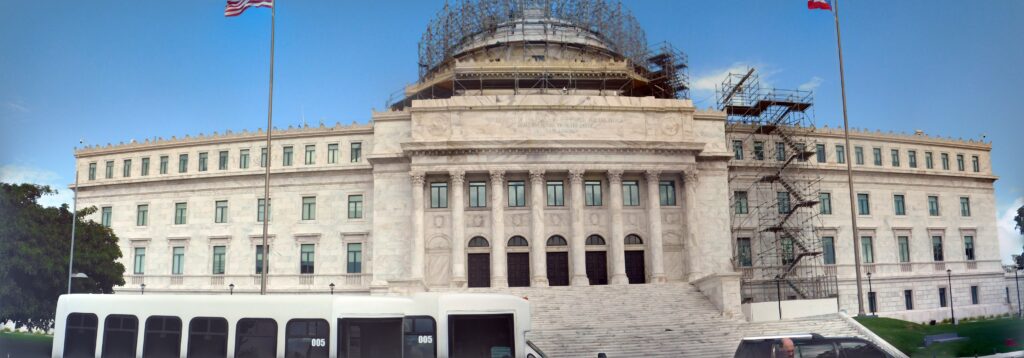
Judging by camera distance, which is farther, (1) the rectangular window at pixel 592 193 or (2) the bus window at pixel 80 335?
(1) the rectangular window at pixel 592 193

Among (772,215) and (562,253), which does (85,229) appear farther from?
(772,215)

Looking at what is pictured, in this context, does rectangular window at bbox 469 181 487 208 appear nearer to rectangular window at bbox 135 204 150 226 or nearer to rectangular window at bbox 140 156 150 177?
rectangular window at bbox 135 204 150 226

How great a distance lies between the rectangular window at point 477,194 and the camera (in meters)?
49.1

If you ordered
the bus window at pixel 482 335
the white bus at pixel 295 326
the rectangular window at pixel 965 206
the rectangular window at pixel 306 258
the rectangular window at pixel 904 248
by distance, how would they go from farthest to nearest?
the rectangular window at pixel 965 206
the rectangular window at pixel 904 248
the rectangular window at pixel 306 258
the bus window at pixel 482 335
the white bus at pixel 295 326

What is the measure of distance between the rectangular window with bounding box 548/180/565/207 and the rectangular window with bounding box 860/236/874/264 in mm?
23261

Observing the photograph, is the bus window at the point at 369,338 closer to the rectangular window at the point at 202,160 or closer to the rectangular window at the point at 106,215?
the rectangular window at the point at 202,160

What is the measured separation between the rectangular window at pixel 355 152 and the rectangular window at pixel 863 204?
3589cm

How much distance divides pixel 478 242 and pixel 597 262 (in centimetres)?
755

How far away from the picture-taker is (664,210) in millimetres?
50000

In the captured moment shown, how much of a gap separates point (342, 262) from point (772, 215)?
1175 inches

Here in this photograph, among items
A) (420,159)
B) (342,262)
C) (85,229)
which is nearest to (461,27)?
(420,159)

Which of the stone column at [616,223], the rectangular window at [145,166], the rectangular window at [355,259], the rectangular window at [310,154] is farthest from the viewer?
the rectangular window at [145,166]

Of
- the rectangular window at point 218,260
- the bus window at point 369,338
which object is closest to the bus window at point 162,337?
the bus window at point 369,338

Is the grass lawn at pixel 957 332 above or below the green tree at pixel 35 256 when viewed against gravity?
below
